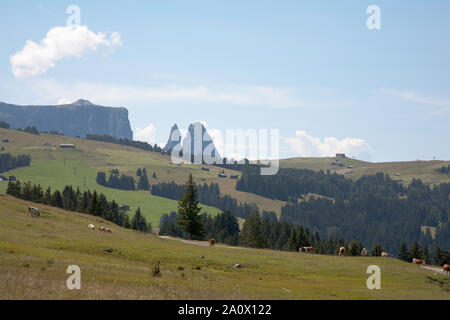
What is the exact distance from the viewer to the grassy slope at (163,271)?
30609 millimetres

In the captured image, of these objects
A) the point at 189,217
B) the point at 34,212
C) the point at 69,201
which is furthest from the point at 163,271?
the point at 69,201

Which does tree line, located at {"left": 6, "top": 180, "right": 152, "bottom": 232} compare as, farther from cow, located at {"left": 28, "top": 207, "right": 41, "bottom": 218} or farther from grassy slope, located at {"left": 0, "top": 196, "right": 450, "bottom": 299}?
cow, located at {"left": 28, "top": 207, "right": 41, "bottom": 218}

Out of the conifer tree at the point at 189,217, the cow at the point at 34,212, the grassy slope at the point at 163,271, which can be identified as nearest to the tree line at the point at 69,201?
the conifer tree at the point at 189,217

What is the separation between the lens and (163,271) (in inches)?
1768

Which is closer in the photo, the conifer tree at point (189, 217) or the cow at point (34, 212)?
the cow at point (34, 212)

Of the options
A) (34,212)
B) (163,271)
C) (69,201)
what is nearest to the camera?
(163,271)

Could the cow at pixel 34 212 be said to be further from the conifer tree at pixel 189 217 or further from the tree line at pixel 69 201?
the tree line at pixel 69 201

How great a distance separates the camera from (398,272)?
6034 centimetres

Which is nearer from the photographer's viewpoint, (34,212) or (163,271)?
(163,271)

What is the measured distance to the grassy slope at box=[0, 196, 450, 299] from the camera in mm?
30609

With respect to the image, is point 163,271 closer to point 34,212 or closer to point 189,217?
point 34,212

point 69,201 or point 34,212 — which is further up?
point 34,212

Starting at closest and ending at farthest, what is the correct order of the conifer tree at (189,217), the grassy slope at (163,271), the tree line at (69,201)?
the grassy slope at (163,271) → the conifer tree at (189,217) → the tree line at (69,201)
